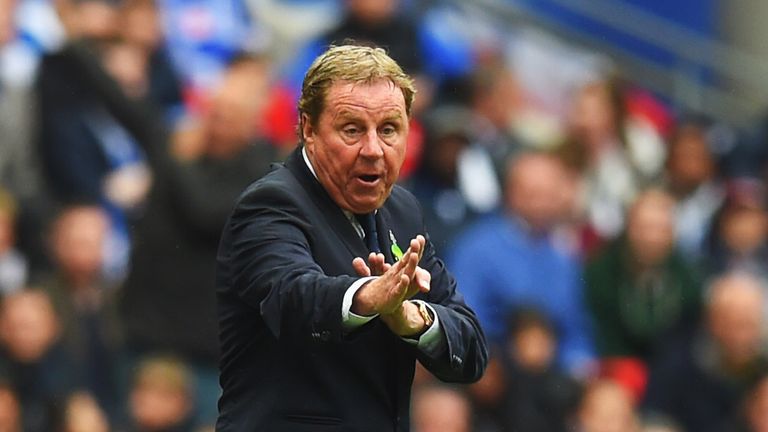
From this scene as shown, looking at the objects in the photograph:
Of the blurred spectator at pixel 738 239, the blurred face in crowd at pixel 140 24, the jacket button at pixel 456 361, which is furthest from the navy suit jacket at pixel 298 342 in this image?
the blurred spectator at pixel 738 239

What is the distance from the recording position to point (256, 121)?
9.09 meters

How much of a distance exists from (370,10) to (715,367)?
2.78 meters

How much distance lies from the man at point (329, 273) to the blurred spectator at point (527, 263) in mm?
4953

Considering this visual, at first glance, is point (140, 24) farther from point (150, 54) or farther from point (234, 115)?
point (234, 115)

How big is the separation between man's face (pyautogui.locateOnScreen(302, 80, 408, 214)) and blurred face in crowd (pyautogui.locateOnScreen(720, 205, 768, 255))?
7006 millimetres

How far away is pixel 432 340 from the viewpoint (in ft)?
13.9

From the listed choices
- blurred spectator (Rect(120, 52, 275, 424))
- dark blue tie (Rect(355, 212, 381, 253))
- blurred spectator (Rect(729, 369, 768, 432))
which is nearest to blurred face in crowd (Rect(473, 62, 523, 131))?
blurred spectator (Rect(729, 369, 768, 432))

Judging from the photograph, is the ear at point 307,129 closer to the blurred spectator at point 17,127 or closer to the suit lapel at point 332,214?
the suit lapel at point 332,214

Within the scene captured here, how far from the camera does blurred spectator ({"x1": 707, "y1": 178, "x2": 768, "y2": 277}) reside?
11.1 m

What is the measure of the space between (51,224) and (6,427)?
1.06 meters

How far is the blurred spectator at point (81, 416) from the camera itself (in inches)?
337

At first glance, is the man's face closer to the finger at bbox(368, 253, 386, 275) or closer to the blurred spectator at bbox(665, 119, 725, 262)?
the finger at bbox(368, 253, 386, 275)

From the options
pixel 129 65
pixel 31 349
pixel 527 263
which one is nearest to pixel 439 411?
pixel 527 263

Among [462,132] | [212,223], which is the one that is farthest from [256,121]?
[462,132]
